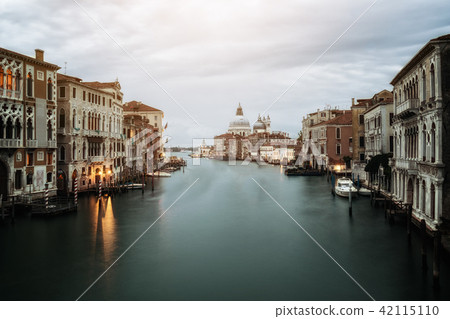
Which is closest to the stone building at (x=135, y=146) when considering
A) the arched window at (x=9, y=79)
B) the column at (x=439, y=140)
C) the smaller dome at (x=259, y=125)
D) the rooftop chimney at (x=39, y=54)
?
the rooftop chimney at (x=39, y=54)

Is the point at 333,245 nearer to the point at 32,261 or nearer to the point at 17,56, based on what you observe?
the point at 32,261

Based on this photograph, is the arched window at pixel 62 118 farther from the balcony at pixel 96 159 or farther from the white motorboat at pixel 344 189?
the white motorboat at pixel 344 189

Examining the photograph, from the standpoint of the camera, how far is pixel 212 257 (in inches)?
567

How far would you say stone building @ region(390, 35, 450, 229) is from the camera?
1512 cm

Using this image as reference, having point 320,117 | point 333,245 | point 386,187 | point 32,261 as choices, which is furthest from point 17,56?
point 320,117

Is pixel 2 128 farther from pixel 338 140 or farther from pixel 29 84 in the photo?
pixel 338 140

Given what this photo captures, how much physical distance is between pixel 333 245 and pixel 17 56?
2093cm

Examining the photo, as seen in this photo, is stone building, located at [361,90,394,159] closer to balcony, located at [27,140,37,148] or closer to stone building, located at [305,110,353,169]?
stone building, located at [305,110,353,169]

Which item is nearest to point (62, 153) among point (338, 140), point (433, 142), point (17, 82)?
point (17, 82)

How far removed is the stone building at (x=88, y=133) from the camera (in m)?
29.0

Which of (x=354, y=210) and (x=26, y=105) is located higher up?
(x=26, y=105)

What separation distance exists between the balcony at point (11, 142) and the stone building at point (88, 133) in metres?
5.98

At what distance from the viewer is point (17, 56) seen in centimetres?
2248

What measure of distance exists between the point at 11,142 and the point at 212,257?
600 inches
